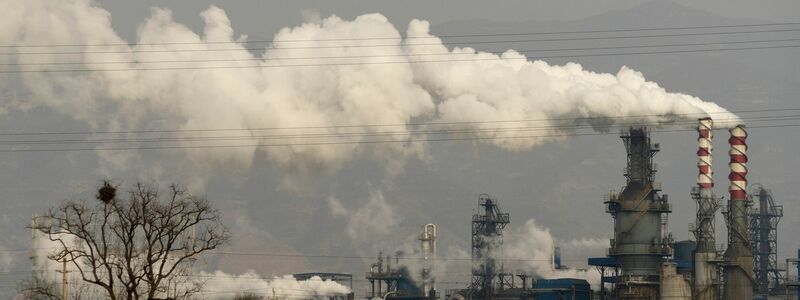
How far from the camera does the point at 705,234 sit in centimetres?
13288

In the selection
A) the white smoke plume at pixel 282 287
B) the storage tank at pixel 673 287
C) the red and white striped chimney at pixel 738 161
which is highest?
the red and white striped chimney at pixel 738 161

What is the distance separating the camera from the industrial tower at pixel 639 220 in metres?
134

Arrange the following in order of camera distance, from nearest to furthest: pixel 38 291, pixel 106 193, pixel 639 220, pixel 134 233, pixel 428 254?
pixel 134 233, pixel 38 291, pixel 106 193, pixel 639 220, pixel 428 254

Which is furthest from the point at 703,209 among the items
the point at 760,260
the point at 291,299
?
the point at 291,299

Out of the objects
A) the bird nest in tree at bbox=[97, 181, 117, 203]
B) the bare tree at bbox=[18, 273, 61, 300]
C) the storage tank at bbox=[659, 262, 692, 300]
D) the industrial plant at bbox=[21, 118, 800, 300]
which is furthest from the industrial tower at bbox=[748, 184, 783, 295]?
the bird nest in tree at bbox=[97, 181, 117, 203]

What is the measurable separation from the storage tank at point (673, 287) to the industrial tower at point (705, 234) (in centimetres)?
262

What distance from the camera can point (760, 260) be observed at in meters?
168

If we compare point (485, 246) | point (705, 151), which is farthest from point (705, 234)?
point (485, 246)

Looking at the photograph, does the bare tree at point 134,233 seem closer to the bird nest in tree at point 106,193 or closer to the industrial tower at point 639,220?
the bird nest in tree at point 106,193

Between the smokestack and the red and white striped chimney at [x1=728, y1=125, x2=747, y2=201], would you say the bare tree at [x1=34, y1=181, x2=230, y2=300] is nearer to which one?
the smokestack

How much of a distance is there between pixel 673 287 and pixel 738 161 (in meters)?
13.7

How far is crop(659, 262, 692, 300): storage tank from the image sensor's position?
128m

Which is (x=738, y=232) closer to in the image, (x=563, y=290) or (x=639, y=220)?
(x=639, y=220)

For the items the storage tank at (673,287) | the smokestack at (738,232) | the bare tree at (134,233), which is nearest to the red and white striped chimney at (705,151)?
the smokestack at (738,232)
